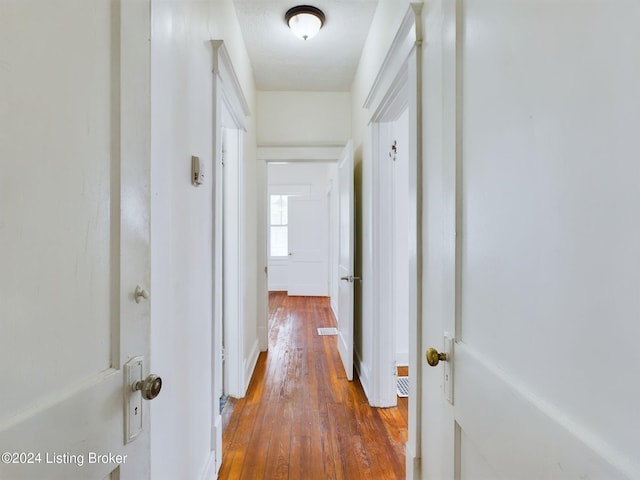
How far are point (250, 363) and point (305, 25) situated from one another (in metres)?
2.65

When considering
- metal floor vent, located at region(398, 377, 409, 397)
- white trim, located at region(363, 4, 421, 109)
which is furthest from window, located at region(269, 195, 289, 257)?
white trim, located at region(363, 4, 421, 109)

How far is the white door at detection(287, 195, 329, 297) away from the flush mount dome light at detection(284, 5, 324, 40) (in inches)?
171

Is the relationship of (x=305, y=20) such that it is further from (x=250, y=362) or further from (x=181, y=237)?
(x=250, y=362)

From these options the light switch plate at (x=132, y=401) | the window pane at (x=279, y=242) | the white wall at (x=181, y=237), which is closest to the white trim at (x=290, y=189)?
the window pane at (x=279, y=242)

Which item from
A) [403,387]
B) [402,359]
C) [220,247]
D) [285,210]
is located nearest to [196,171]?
[220,247]

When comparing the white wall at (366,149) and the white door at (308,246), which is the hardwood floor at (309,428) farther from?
the white door at (308,246)

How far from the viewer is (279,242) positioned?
272 inches

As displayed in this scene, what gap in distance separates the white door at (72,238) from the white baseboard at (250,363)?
1890 millimetres

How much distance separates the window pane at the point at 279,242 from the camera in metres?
6.86

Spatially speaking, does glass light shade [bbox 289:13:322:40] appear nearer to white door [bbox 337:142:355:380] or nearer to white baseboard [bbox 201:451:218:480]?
white door [bbox 337:142:355:380]

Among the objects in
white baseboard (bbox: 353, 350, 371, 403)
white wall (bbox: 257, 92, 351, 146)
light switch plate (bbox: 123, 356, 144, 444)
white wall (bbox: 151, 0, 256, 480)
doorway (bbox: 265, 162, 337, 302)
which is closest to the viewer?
light switch plate (bbox: 123, 356, 144, 444)

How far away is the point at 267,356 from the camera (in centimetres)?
326

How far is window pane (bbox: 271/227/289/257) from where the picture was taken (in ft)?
22.5
